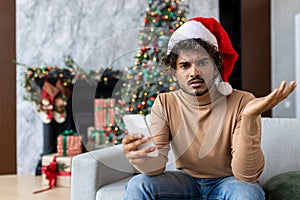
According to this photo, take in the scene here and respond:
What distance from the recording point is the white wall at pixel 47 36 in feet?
14.5

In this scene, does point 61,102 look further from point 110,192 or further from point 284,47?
point 284,47

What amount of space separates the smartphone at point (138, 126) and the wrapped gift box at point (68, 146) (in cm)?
241

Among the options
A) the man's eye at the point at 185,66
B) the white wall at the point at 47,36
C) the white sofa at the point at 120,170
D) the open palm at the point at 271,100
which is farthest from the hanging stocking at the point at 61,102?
the open palm at the point at 271,100

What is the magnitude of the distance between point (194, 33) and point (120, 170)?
2.30ft

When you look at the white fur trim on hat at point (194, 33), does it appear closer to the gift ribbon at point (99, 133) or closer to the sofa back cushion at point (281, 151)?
the gift ribbon at point (99, 133)

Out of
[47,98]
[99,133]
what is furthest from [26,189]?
[99,133]

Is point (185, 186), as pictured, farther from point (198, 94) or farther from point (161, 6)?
point (161, 6)

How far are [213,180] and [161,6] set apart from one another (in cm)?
281

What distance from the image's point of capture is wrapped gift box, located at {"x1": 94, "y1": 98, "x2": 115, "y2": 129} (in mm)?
1438

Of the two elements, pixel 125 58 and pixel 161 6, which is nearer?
pixel 125 58

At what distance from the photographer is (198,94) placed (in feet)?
4.97

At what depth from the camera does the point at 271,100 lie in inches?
47.7

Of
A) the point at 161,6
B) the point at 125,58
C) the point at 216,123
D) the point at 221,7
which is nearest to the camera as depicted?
the point at 125,58

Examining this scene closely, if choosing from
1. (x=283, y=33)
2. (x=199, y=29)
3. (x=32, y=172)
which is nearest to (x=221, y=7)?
(x=283, y=33)
